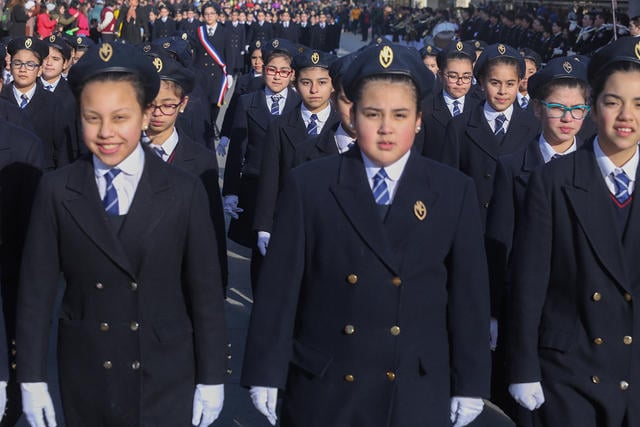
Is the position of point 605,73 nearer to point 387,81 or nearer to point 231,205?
point 387,81

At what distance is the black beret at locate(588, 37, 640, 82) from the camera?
3961 millimetres

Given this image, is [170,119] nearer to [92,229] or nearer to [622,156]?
[92,229]

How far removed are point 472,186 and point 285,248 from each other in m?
0.70

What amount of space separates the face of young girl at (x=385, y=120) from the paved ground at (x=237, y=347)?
2.65 m

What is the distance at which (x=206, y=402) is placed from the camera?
3.96 meters

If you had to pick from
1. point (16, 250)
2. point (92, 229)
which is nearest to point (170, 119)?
point (16, 250)

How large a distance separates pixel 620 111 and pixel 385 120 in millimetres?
918

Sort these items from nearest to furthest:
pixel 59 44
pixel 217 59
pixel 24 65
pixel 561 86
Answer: pixel 561 86
pixel 24 65
pixel 59 44
pixel 217 59

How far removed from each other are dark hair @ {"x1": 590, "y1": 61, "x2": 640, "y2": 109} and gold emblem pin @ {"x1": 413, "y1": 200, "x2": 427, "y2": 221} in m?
0.89

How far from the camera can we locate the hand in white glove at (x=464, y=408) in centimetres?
371

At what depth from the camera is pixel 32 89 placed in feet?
27.2

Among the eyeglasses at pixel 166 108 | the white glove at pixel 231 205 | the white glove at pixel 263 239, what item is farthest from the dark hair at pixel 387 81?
the white glove at pixel 231 205

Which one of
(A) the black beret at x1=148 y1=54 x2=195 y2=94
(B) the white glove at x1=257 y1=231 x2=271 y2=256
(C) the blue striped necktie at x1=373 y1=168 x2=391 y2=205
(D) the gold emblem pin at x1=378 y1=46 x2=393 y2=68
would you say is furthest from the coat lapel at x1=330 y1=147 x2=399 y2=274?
(B) the white glove at x1=257 y1=231 x2=271 y2=256

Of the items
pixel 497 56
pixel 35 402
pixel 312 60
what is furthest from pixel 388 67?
pixel 497 56
